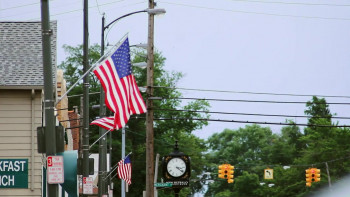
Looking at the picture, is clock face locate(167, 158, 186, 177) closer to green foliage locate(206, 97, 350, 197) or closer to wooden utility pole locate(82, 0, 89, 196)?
wooden utility pole locate(82, 0, 89, 196)

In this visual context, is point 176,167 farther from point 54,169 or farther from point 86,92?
point 54,169

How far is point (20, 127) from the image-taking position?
101 ft

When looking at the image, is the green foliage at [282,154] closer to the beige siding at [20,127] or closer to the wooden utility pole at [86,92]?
the beige siding at [20,127]

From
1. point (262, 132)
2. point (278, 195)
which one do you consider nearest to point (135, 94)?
point (278, 195)

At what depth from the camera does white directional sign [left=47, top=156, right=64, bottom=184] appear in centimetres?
1716

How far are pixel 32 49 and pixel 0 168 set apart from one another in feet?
15.6

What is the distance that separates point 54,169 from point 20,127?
45.7 ft

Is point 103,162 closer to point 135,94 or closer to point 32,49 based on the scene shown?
point 32,49

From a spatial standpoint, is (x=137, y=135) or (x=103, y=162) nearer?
(x=103, y=162)

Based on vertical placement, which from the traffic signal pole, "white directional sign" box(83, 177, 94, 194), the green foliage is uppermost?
the traffic signal pole

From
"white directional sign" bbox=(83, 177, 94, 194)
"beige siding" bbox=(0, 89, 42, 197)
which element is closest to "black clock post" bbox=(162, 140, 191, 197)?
"white directional sign" bbox=(83, 177, 94, 194)

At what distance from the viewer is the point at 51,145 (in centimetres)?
1728

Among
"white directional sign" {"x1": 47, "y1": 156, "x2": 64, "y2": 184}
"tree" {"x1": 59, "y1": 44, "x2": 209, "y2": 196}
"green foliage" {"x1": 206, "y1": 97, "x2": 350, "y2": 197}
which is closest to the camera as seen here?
"white directional sign" {"x1": 47, "y1": 156, "x2": 64, "y2": 184}

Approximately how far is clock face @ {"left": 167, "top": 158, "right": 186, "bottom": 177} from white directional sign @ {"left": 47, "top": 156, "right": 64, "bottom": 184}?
11363 mm
